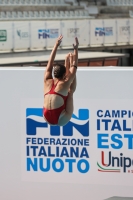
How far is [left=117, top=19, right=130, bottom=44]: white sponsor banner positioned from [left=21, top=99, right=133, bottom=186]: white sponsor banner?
59.8 feet

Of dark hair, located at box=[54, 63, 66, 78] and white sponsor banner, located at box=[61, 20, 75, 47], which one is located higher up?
white sponsor banner, located at box=[61, 20, 75, 47]

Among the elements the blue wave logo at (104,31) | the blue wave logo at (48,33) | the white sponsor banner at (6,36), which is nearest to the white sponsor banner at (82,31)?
the blue wave logo at (104,31)

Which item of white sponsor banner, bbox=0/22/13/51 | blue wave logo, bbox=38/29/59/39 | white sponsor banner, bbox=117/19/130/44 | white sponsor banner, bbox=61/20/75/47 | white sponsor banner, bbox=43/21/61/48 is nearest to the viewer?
white sponsor banner, bbox=0/22/13/51

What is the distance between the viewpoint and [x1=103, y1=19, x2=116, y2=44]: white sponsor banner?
22750 mm

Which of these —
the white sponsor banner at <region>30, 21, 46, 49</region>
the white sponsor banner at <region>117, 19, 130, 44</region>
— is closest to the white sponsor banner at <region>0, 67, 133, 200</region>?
the white sponsor banner at <region>30, 21, 46, 49</region>

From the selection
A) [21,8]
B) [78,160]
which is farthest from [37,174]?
[21,8]

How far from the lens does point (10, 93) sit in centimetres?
555

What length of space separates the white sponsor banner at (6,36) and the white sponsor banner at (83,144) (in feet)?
45.6

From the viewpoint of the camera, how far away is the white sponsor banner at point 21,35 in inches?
762

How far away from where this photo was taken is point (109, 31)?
2292 centimetres

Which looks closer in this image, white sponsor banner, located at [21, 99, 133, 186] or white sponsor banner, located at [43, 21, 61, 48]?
white sponsor banner, located at [21, 99, 133, 186]

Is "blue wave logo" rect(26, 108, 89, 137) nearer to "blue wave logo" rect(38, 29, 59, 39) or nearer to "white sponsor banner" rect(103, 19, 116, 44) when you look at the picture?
"blue wave logo" rect(38, 29, 59, 39)

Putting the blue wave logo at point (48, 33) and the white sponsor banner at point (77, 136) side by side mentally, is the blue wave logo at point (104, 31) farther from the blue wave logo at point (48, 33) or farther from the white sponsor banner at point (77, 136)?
the white sponsor banner at point (77, 136)

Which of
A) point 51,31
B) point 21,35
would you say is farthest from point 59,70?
point 51,31
